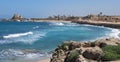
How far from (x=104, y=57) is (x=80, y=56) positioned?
2.67 feet

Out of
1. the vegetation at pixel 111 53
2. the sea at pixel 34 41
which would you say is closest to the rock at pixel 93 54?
the vegetation at pixel 111 53

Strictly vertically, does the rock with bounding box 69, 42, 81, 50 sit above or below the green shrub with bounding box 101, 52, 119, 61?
below

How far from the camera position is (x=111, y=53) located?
1097cm

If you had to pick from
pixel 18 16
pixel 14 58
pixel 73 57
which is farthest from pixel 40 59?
pixel 18 16

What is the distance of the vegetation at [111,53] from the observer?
1068 cm

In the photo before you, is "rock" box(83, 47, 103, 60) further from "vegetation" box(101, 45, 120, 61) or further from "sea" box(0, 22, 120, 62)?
"sea" box(0, 22, 120, 62)

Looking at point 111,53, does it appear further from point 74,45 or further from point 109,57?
point 74,45

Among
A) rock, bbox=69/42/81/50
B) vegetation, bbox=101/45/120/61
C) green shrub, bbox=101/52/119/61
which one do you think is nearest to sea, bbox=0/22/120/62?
rock, bbox=69/42/81/50

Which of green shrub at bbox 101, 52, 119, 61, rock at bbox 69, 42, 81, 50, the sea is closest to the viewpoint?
green shrub at bbox 101, 52, 119, 61

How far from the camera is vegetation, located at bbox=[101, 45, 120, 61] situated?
1068 centimetres

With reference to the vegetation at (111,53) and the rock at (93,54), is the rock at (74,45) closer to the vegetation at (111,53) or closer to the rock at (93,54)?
the vegetation at (111,53)

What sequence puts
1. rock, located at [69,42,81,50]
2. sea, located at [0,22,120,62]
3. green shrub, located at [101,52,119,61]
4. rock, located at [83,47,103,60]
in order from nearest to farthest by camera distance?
green shrub, located at [101,52,119,61] → rock, located at [83,47,103,60] → rock, located at [69,42,81,50] → sea, located at [0,22,120,62]

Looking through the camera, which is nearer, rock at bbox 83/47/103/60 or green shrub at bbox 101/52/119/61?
green shrub at bbox 101/52/119/61

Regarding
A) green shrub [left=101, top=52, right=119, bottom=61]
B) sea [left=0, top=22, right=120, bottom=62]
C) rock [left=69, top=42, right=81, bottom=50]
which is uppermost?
green shrub [left=101, top=52, right=119, bottom=61]
